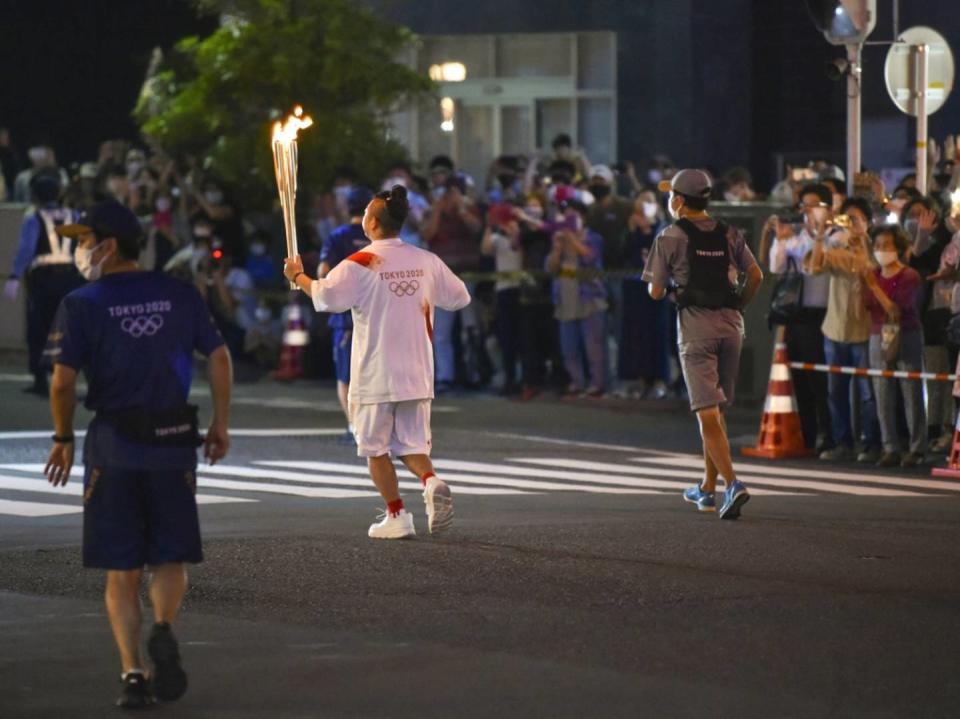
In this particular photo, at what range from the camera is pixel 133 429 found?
7.92m

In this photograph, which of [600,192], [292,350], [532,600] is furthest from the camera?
[292,350]

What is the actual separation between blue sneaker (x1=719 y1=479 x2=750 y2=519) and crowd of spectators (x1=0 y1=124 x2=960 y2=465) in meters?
3.60

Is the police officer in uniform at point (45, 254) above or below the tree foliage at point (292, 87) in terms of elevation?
below

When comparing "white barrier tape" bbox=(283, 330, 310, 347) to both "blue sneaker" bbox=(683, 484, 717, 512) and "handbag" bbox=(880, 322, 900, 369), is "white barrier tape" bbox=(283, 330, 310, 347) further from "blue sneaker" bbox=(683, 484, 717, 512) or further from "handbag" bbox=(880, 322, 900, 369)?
"blue sneaker" bbox=(683, 484, 717, 512)

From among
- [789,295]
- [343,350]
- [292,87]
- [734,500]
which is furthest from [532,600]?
[292,87]

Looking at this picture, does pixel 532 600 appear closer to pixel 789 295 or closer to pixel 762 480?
pixel 762 480

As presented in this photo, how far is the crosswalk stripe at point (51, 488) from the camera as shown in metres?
13.8

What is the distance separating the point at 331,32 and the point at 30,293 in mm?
6071

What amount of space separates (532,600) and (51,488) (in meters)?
5.68

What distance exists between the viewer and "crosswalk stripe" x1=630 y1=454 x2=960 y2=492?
14883 millimetres

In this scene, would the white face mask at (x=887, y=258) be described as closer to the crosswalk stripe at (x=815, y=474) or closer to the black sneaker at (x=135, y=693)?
the crosswalk stripe at (x=815, y=474)

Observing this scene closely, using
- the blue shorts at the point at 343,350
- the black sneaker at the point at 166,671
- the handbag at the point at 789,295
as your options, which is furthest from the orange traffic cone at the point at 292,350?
the black sneaker at the point at 166,671

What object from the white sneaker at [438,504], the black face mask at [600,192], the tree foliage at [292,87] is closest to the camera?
the white sneaker at [438,504]

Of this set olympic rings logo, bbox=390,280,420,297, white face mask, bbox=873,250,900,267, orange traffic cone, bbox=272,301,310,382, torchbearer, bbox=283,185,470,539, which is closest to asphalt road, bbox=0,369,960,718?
torchbearer, bbox=283,185,470,539
